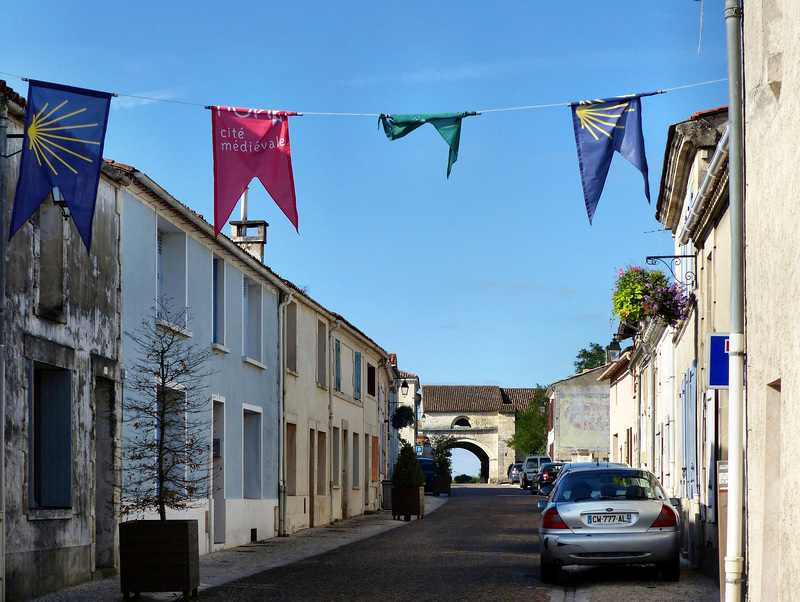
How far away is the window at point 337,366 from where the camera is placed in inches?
1183

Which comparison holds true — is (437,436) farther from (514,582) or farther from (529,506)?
(514,582)

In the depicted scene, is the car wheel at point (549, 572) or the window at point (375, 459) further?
the window at point (375, 459)

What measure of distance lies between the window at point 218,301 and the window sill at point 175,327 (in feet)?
6.52

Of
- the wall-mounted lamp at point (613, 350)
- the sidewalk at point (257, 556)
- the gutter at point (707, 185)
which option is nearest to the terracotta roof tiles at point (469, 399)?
the wall-mounted lamp at point (613, 350)

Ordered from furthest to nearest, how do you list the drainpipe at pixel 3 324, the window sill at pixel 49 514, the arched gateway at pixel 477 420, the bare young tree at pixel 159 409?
the arched gateway at pixel 477 420
the bare young tree at pixel 159 409
the window sill at pixel 49 514
the drainpipe at pixel 3 324

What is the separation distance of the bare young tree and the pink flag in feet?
6.40

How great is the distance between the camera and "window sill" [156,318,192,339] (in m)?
→ 16.0

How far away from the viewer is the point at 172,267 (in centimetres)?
1728

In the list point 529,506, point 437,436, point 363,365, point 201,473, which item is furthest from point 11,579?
point 437,436

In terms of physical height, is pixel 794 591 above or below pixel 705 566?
above

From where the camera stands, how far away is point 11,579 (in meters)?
11.0

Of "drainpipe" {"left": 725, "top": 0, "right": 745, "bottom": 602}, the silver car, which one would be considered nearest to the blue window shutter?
the silver car

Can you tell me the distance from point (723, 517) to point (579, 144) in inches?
155

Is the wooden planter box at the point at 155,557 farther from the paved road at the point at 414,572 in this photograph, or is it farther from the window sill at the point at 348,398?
the window sill at the point at 348,398
